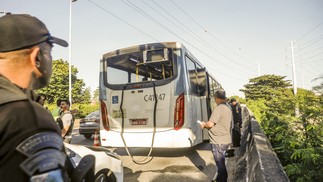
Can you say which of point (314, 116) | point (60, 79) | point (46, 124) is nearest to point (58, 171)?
point (46, 124)

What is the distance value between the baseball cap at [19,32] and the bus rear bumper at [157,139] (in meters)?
5.89

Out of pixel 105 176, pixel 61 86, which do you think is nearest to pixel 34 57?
pixel 105 176

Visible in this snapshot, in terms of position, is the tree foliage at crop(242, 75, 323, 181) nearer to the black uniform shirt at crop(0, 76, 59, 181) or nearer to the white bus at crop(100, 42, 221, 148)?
the white bus at crop(100, 42, 221, 148)

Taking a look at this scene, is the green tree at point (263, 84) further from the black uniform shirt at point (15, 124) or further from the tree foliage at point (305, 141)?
the black uniform shirt at point (15, 124)

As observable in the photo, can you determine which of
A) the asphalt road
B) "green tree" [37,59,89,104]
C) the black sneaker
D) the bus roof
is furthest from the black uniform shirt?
"green tree" [37,59,89,104]

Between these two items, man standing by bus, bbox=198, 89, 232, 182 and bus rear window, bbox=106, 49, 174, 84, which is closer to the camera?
man standing by bus, bbox=198, 89, 232, 182

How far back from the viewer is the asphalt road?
19.0ft

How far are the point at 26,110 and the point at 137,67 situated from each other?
6807 mm

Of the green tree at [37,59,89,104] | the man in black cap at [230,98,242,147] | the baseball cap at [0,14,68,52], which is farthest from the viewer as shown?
the green tree at [37,59,89,104]

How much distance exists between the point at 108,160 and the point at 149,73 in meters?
3.71

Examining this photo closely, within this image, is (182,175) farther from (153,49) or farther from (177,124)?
(153,49)

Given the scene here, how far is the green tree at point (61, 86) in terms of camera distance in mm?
47400

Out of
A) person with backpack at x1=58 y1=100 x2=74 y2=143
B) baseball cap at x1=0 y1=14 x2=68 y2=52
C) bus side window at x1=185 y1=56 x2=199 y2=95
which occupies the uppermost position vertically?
bus side window at x1=185 y1=56 x2=199 y2=95

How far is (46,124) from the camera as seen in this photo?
3.28 feet
